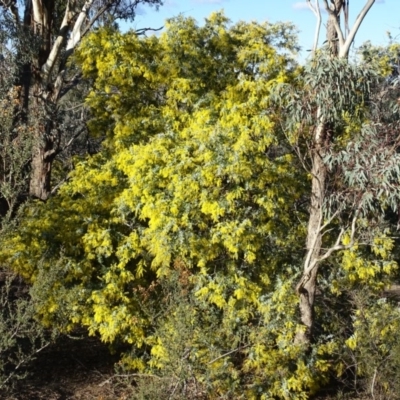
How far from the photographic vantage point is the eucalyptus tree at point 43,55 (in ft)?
37.8

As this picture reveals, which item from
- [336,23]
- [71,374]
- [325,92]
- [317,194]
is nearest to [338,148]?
[317,194]

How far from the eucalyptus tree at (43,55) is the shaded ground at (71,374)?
107 inches

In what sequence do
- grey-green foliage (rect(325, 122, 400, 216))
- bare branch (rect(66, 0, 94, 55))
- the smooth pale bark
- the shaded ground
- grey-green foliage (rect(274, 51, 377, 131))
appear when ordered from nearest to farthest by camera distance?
grey-green foliage (rect(325, 122, 400, 216)) → grey-green foliage (rect(274, 51, 377, 131)) → the smooth pale bark → the shaded ground → bare branch (rect(66, 0, 94, 55))

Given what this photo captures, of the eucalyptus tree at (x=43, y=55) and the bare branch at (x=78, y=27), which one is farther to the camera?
the bare branch at (x=78, y=27)

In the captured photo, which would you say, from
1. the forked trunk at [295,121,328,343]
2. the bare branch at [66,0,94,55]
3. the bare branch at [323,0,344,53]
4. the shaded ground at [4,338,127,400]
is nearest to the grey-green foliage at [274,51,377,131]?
the forked trunk at [295,121,328,343]

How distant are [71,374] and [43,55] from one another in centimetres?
584

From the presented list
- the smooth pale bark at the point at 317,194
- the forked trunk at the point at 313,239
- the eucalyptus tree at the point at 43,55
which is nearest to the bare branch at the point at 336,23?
the smooth pale bark at the point at 317,194

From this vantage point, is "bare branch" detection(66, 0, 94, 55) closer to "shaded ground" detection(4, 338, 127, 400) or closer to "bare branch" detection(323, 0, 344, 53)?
"shaded ground" detection(4, 338, 127, 400)

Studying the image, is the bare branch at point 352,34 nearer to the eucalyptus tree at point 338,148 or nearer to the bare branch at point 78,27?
the eucalyptus tree at point 338,148

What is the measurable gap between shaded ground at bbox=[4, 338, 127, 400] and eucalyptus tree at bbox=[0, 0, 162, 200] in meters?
2.72

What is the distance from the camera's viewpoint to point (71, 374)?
10375mm

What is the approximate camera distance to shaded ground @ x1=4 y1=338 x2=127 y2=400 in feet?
30.5

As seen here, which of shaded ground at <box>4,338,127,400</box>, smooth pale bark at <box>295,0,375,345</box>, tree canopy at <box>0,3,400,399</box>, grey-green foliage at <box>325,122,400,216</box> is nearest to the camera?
grey-green foliage at <box>325,122,400,216</box>

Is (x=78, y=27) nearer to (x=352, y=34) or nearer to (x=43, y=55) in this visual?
(x=43, y=55)
